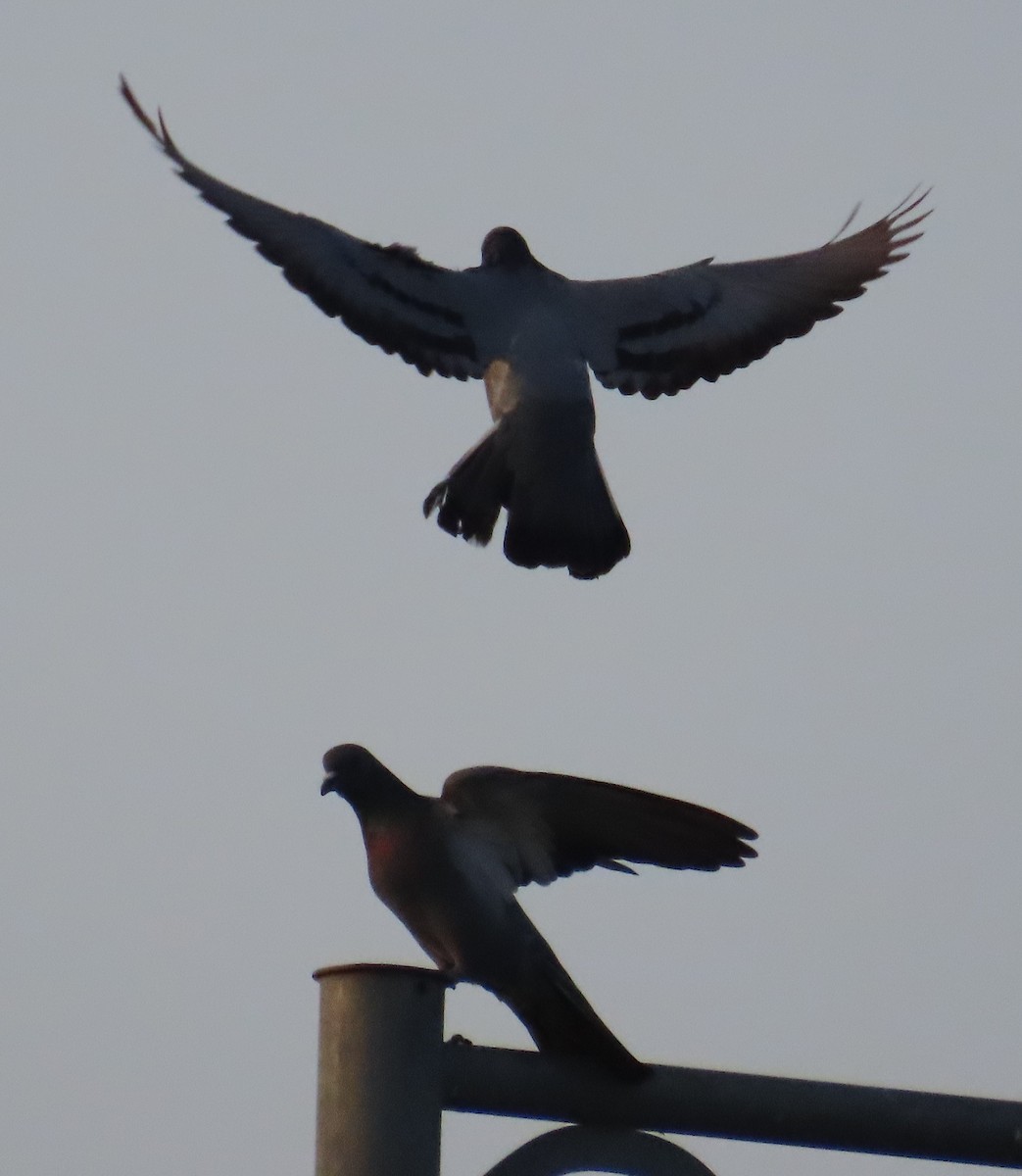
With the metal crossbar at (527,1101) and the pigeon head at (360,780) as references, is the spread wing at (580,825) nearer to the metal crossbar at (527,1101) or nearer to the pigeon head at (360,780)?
the pigeon head at (360,780)

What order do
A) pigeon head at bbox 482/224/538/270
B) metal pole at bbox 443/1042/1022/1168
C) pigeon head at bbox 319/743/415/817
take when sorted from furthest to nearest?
pigeon head at bbox 482/224/538/270 < pigeon head at bbox 319/743/415/817 < metal pole at bbox 443/1042/1022/1168

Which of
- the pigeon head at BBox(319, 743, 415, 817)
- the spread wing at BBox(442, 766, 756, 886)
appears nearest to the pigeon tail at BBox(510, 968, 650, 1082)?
the spread wing at BBox(442, 766, 756, 886)

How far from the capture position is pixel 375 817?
551cm

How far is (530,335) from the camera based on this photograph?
311 inches

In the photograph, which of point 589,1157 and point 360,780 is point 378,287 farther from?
point 589,1157

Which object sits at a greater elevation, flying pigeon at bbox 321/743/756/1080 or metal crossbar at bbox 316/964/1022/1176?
flying pigeon at bbox 321/743/756/1080

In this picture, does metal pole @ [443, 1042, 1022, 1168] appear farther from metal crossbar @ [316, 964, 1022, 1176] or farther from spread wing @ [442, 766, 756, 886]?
spread wing @ [442, 766, 756, 886]

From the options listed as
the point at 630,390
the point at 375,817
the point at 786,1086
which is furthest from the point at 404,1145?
the point at 630,390

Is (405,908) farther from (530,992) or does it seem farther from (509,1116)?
(509,1116)

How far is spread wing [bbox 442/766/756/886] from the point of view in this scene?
426cm

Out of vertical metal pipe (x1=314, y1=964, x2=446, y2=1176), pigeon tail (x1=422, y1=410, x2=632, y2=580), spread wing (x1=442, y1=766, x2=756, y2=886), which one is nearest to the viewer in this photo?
vertical metal pipe (x1=314, y1=964, x2=446, y2=1176)

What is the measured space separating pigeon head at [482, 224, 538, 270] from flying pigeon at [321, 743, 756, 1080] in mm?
3065

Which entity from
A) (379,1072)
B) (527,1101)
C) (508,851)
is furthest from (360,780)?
(379,1072)

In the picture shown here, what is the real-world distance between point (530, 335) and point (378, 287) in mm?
620
